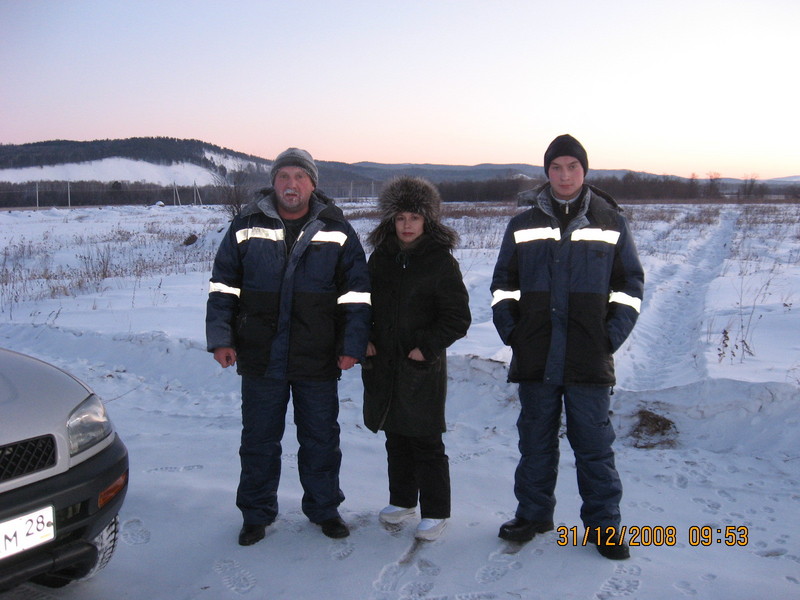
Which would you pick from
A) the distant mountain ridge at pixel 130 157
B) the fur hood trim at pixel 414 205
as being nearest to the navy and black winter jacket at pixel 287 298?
the fur hood trim at pixel 414 205

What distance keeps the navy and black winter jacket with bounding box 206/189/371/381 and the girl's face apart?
26cm

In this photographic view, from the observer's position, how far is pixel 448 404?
5.43 metres

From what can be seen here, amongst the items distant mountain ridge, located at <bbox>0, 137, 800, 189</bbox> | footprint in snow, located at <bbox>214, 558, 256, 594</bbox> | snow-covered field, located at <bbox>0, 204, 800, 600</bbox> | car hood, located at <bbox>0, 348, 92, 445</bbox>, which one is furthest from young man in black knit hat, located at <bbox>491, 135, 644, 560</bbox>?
distant mountain ridge, located at <bbox>0, 137, 800, 189</bbox>

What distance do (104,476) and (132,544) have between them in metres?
0.87

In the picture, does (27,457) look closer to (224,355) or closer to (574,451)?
(224,355)

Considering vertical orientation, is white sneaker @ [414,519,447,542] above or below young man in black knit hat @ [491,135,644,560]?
below

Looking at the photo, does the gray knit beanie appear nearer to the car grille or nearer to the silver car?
the silver car

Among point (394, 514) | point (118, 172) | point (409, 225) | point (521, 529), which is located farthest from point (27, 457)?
point (118, 172)

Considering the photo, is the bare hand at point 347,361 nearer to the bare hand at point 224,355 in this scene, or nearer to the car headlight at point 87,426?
the bare hand at point 224,355

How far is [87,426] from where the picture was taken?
94.3 inches

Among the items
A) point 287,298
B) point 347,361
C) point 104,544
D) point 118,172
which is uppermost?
point 118,172

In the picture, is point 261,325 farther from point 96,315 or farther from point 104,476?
point 96,315

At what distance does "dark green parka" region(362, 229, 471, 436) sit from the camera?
302 cm

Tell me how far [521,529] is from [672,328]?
226 inches
